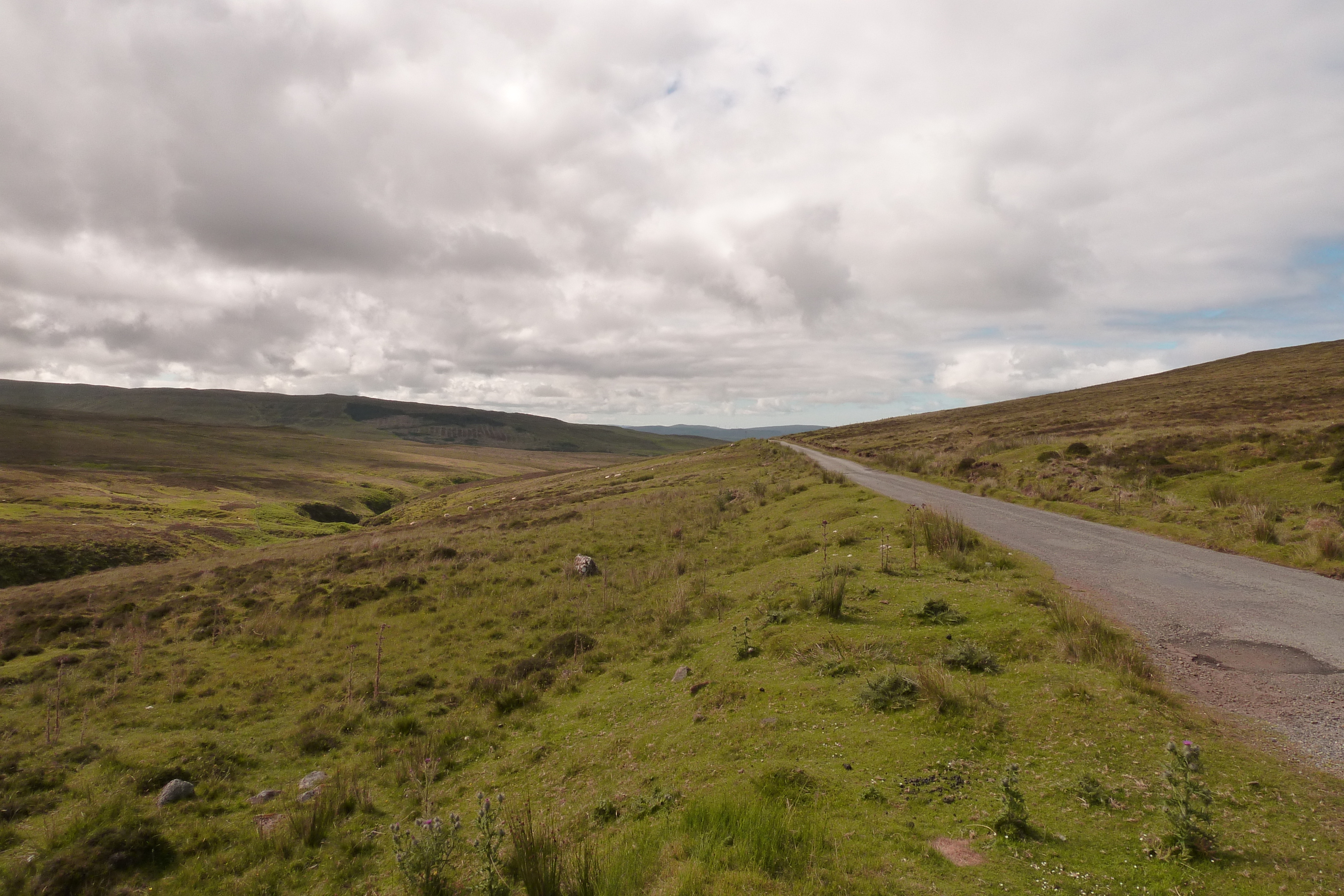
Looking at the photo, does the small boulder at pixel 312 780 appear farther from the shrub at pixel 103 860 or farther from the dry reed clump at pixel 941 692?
the dry reed clump at pixel 941 692

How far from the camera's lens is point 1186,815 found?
5.04m

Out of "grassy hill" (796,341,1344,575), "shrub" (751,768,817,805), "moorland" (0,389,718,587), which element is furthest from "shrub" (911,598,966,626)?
A: "moorland" (0,389,718,587)

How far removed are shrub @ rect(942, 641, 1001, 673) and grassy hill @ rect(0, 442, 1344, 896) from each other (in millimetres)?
31

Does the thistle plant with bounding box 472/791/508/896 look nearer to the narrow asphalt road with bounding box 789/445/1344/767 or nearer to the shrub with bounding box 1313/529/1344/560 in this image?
the narrow asphalt road with bounding box 789/445/1344/767

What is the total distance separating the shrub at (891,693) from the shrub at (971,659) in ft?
4.04

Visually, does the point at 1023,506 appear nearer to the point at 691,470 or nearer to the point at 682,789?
the point at 682,789

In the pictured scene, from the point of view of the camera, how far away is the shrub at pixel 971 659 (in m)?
9.60

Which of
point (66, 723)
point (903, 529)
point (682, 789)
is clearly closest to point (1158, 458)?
point (903, 529)

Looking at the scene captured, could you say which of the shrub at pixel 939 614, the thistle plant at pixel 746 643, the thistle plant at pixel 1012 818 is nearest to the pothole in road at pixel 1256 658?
the shrub at pixel 939 614

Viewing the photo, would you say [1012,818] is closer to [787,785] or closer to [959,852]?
[959,852]

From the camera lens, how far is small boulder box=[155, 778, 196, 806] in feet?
36.0

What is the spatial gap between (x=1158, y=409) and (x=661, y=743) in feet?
272

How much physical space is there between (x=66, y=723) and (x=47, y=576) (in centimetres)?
5306

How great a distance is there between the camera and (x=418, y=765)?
38.6 ft
